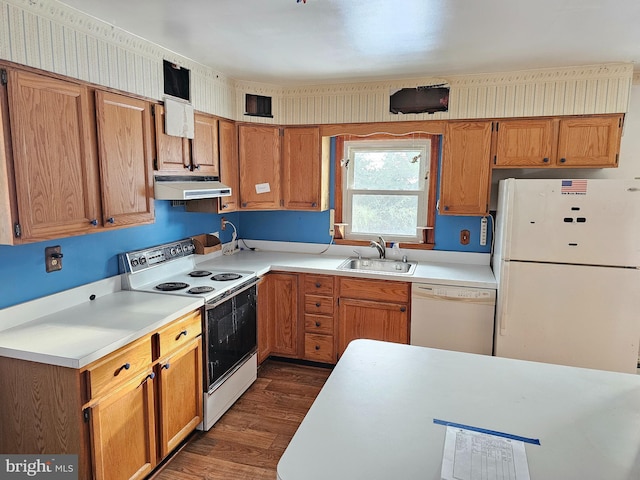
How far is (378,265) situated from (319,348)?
2.94ft

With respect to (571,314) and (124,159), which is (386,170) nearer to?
(571,314)

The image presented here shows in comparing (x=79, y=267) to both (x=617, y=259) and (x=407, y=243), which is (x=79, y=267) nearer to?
(x=407, y=243)

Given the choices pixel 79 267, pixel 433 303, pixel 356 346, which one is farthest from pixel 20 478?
pixel 433 303

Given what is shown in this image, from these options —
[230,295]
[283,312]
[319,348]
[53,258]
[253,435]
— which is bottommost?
[253,435]

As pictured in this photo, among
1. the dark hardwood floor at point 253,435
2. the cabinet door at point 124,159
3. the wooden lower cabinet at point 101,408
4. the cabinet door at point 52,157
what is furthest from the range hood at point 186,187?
the dark hardwood floor at point 253,435

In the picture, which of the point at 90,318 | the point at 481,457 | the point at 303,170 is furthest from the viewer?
the point at 303,170

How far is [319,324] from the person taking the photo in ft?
11.5

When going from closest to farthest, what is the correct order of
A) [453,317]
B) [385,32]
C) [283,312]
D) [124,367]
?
[124,367] → [385,32] → [453,317] → [283,312]

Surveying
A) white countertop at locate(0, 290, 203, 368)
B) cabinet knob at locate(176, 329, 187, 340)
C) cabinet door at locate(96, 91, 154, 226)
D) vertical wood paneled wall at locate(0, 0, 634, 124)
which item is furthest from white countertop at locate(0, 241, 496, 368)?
vertical wood paneled wall at locate(0, 0, 634, 124)

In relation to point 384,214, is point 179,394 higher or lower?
lower

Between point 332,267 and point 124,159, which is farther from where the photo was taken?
point 332,267

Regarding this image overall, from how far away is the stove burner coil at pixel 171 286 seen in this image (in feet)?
8.98

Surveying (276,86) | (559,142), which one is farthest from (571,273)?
(276,86)

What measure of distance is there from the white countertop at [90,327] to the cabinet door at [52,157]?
1.48 ft
